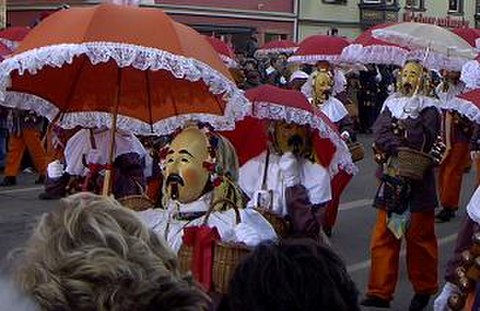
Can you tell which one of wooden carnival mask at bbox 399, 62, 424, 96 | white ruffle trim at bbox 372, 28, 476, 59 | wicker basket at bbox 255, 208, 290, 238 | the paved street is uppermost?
white ruffle trim at bbox 372, 28, 476, 59

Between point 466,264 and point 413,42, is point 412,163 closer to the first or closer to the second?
point 413,42

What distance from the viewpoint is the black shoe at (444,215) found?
10.6 meters

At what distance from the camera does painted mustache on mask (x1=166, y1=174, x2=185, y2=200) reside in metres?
4.43

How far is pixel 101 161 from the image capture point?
6727mm

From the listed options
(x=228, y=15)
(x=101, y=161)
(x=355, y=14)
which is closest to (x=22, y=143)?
(x=101, y=161)

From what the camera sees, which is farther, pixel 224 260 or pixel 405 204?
pixel 405 204

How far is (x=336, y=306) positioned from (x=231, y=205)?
6.53 feet

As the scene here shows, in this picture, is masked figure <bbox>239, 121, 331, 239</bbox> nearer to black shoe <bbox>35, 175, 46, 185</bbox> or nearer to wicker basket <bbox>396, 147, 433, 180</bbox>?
wicker basket <bbox>396, 147, 433, 180</bbox>

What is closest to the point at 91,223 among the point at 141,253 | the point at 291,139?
the point at 141,253

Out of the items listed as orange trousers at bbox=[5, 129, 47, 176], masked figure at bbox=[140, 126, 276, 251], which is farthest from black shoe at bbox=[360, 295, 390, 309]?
orange trousers at bbox=[5, 129, 47, 176]

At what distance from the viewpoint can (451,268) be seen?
16.5 ft

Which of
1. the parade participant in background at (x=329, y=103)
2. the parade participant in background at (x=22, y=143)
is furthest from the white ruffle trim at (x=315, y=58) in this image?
the parade participant in background at (x=22, y=143)

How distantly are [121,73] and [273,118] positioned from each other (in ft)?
3.68

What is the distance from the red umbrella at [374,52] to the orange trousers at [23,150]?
5.07m
